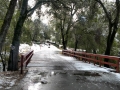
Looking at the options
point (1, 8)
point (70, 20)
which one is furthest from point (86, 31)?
point (1, 8)

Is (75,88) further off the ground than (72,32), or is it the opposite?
(72,32)

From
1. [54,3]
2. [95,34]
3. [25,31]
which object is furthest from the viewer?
[95,34]

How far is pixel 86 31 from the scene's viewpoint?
31672 mm

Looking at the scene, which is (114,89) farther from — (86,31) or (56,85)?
(86,31)

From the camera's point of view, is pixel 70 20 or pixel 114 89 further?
pixel 70 20

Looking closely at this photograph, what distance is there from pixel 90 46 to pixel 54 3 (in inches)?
767

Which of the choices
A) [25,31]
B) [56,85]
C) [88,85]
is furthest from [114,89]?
[25,31]

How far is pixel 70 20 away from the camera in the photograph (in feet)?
116

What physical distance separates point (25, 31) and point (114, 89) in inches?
650

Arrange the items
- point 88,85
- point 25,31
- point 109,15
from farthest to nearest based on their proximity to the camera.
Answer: point 25,31 < point 109,15 < point 88,85

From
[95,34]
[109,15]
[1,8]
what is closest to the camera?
[1,8]

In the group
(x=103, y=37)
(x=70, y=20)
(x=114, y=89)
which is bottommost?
(x=114, y=89)

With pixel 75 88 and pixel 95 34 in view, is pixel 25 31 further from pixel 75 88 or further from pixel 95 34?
pixel 75 88

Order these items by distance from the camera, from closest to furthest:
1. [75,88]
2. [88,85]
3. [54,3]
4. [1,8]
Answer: [75,88] < [88,85] < [54,3] < [1,8]
